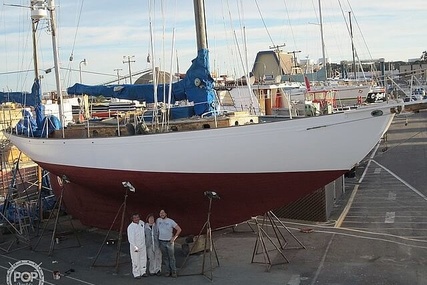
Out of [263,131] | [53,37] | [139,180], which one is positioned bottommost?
[139,180]

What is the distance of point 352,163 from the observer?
9648mm

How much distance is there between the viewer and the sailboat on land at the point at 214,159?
366 inches

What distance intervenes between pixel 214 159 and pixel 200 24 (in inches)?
130

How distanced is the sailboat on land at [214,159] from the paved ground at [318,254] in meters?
1.18

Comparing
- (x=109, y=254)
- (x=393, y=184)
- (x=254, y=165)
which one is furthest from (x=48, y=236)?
(x=393, y=184)

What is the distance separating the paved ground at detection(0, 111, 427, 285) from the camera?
9.26m

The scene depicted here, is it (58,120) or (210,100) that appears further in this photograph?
(58,120)

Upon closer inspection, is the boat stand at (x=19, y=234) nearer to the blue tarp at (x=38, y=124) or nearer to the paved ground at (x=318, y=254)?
the paved ground at (x=318, y=254)

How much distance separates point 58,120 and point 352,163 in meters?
8.43

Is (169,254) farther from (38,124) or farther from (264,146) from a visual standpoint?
(38,124)

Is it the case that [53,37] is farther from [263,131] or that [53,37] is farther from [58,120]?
[263,131]

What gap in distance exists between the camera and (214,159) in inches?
385

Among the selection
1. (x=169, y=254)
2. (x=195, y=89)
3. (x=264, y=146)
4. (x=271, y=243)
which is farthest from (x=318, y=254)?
(x=195, y=89)

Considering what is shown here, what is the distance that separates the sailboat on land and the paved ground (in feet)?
3.86
